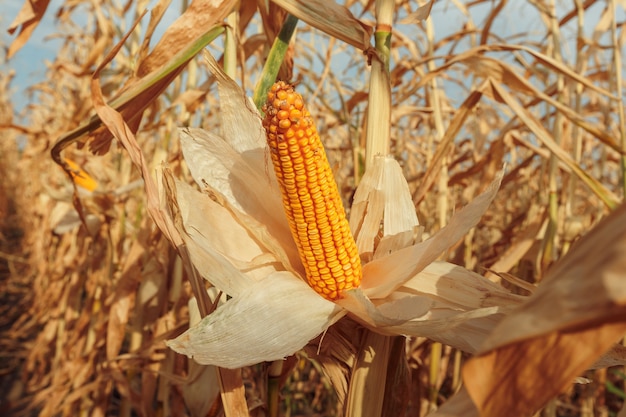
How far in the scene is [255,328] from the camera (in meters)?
0.72

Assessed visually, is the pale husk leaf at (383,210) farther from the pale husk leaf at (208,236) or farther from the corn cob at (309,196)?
the pale husk leaf at (208,236)

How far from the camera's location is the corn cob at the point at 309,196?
73 centimetres

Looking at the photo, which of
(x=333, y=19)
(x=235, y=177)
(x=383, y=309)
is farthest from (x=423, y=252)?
(x=333, y=19)

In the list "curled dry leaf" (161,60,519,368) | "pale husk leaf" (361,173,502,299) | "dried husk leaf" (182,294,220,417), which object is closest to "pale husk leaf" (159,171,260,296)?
"curled dry leaf" (161,60,519,368)

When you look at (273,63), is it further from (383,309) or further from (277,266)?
(383,309)

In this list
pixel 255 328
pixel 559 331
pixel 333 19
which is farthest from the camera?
pixel 333 19

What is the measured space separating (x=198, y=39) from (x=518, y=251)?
4.94ft

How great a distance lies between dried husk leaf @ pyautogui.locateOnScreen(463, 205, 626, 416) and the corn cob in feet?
1.36

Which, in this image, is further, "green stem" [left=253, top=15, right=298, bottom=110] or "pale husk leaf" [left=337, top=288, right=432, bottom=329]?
"green stem" [left=253, top=15, right=298, bottom=110]

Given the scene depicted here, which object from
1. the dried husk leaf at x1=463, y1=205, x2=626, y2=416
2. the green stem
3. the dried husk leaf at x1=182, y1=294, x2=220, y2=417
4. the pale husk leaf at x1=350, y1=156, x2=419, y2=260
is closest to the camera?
the dried husk leaf at x1=463, y1=205, x2=626, y2=416

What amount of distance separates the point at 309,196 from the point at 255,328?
0.23m

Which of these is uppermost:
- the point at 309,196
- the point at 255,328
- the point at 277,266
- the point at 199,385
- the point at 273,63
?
the point at 273,63

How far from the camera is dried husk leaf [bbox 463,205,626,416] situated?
0.36 m

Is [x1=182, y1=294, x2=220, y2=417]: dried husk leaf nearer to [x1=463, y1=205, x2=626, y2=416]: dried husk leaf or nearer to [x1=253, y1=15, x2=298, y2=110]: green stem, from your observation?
[x1=253, y1=15, x2=298, y2=110]: green stem
